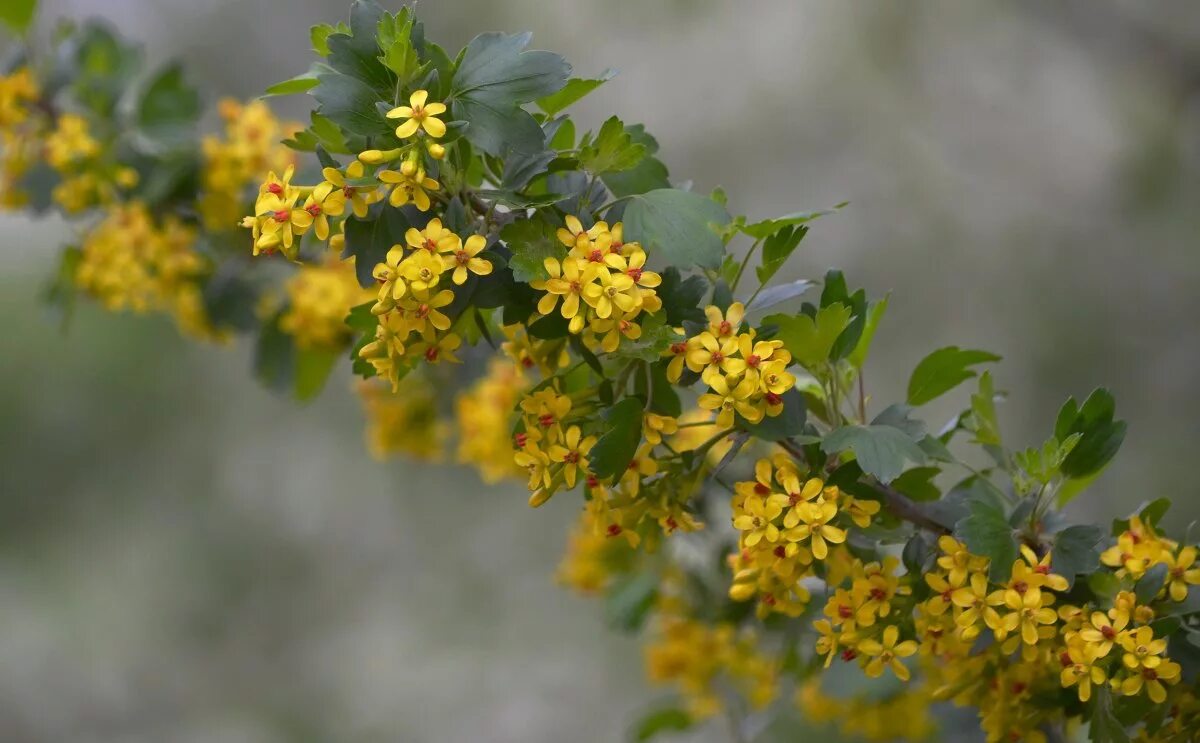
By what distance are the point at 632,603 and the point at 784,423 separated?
1.44ft

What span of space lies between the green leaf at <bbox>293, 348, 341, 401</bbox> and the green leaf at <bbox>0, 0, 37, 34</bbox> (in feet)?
1.17

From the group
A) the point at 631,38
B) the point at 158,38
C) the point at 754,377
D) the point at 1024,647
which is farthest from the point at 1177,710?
the point at 158,38

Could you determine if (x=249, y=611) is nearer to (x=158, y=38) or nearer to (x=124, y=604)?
(x=124, y=604)

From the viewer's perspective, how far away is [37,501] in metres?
2.95

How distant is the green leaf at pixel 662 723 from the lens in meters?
1.04

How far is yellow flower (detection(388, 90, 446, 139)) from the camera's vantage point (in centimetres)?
53

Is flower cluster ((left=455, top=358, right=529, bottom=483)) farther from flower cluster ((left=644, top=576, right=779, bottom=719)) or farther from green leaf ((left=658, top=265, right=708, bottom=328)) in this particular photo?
green leaf ((left=658, top=265, right=708, bottom=328))

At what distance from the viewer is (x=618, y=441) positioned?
566 mm

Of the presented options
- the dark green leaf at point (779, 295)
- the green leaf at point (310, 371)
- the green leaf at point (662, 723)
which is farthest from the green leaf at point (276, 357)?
the dark green leaf at point (779, 295)

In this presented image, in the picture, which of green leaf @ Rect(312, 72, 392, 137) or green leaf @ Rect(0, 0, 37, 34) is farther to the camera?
green leaf @ Rect(0, 0, 37, 34)

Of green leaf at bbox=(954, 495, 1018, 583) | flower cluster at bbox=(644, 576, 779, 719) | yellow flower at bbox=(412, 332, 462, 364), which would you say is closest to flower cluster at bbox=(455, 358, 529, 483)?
flower cluster at bbox=(644, 576, 779, 719)

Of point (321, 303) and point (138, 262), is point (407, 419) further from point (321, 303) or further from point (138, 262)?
point (138, 262)

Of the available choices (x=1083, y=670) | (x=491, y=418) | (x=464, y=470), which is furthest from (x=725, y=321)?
(x=464, y=470)

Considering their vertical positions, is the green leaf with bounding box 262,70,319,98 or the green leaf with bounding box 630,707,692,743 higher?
the green leaf with bounding box 262,70,319,98
